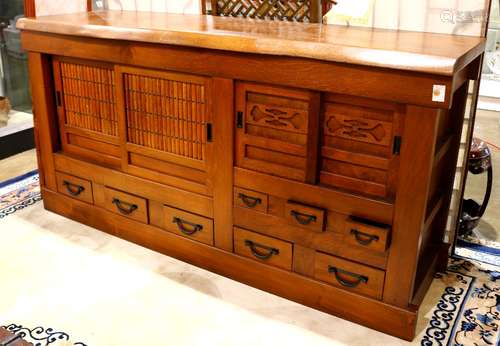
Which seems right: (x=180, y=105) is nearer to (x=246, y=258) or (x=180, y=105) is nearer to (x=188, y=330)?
(x=246, y=258)

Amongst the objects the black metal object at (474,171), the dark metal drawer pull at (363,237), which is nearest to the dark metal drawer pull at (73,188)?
the dark metal drawer pull at (363,237)

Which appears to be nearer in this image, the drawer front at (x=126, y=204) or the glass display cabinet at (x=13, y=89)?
the drawer front at (x=126, y=204)

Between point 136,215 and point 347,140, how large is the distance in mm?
1112

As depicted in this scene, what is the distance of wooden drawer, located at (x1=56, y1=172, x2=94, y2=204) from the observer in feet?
8.55

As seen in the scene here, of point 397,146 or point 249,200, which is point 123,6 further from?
point 397,146

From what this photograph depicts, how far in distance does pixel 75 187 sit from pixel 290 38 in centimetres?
141

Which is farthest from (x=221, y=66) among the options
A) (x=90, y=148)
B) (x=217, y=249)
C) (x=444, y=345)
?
(x=444, y=345)

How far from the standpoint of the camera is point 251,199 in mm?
2090

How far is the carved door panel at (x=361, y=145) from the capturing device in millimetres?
1747

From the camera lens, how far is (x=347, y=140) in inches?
72.6

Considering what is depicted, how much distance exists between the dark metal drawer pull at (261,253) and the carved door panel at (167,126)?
0.28 m

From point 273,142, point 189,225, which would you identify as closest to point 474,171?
point 273,142

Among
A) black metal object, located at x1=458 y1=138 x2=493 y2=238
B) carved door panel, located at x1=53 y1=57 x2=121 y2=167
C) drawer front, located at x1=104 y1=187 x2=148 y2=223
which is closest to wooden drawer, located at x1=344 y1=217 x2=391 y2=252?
black metal object, located at x1=458 y1=138 x2=493 y2=238

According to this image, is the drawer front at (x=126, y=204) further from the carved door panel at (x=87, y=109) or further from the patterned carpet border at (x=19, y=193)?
the patterned carpet border at (x=19, y=193)
